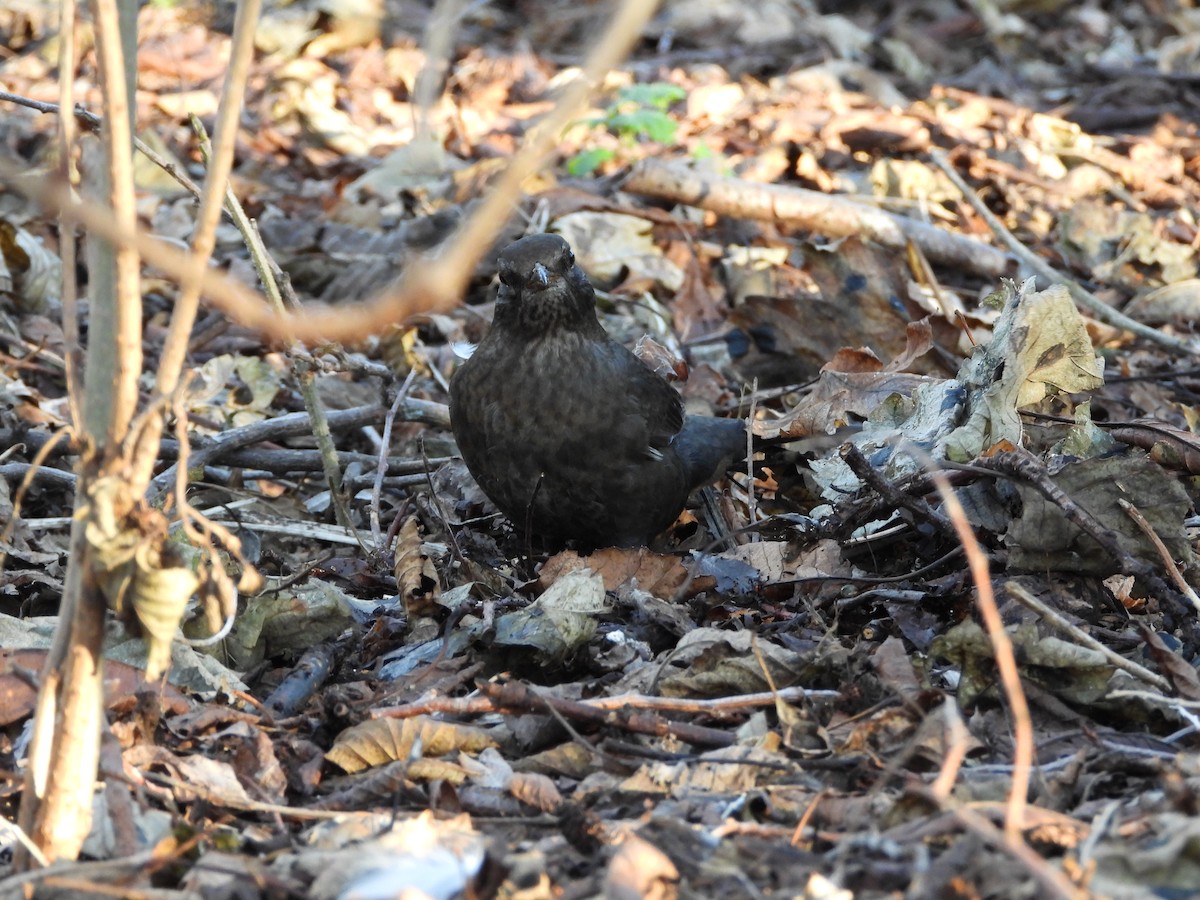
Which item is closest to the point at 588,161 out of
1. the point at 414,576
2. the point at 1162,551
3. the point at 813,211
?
the point at 813,211

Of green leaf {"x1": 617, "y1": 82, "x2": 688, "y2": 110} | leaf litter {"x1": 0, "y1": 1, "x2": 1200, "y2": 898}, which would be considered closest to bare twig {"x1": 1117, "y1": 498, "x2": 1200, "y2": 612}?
leaf litter {"x1": 0, "y1": 1, "x2": 1200, "y2": 898}

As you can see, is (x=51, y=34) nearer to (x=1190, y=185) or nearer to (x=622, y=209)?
(x=622, y=209)

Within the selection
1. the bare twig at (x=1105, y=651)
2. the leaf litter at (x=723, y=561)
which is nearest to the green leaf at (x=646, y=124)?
the leaf litter at (x=723, y=561)

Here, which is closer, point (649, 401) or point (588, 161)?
point (649, 401)

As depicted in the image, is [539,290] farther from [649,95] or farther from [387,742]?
[649,95]

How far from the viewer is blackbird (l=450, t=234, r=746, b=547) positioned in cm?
477

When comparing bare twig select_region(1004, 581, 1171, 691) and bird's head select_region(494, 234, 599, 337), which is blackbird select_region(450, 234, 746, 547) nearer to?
bird's head select_region(494, 234, 599, 337)

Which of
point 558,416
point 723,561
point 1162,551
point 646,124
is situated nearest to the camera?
point 1162,551

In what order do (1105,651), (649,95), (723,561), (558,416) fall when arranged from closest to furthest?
1. (1105,651)
2. (723,561)
3. (558,416)
4. (649,95)

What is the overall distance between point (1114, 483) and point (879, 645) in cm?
73

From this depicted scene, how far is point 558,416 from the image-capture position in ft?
15.8

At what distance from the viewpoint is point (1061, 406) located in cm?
459

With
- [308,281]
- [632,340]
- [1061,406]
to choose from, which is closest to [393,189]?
[308,281]

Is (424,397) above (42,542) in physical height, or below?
below
